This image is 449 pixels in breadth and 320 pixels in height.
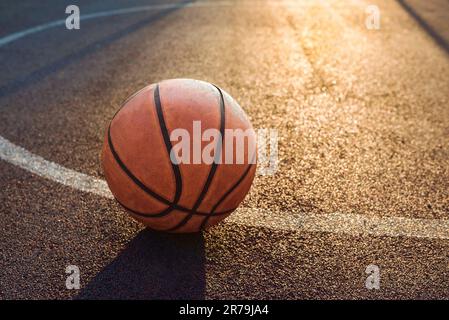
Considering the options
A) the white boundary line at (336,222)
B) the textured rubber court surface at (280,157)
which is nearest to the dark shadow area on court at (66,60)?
the textured rubber court surface at (280,157)

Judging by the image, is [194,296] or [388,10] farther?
[388,10]

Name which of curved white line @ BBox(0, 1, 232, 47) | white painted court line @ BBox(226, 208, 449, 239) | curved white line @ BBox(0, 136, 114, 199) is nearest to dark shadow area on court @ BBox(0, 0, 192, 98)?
curved white line @ BBox(0, 1, 232, 47)

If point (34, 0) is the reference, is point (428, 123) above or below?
below

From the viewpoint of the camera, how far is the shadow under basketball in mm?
3188

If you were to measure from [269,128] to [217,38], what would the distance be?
3253 mm

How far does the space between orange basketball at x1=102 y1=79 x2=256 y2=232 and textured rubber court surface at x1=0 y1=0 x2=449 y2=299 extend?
1.08ft

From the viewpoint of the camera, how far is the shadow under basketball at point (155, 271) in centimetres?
319

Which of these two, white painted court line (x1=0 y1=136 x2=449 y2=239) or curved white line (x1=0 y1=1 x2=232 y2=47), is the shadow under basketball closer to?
white painted court line (x1=0 y1=136 x2=449 y2=239)

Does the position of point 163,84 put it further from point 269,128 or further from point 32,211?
point 269,128

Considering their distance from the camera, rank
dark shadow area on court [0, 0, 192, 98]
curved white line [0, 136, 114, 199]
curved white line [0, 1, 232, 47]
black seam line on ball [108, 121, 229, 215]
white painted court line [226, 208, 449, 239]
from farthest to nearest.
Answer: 1. curved white line [0, 1, 232, 47]
2. dark shadow area on court [0, 0, 192, 98]
3. curved white line [0, 136, 114, 199]
4. white painted court line [226, 208, 449, 239]
5. black seam line on ball [108, 121, 229, 215]

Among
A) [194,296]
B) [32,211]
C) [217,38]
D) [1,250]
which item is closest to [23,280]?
[1,250]

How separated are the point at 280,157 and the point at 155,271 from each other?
1.85m

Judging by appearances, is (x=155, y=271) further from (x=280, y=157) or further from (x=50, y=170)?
(x=280, y=157)

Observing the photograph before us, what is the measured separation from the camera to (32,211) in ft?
13.0
